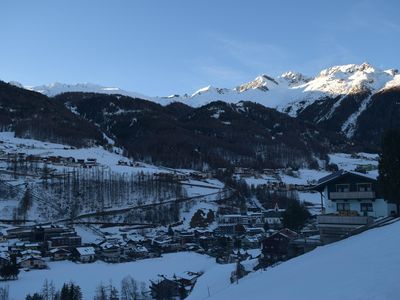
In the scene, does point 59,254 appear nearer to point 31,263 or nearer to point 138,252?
point 31,263

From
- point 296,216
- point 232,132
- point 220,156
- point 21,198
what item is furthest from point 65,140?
point 296,216

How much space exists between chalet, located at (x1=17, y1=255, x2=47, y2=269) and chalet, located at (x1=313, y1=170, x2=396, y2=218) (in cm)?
2953

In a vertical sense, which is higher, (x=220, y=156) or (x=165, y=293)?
(x=220, y=156)

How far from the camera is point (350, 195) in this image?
2264 centimetres

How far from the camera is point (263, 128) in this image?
18950 centimetres

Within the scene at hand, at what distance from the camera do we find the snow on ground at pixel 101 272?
33.6m

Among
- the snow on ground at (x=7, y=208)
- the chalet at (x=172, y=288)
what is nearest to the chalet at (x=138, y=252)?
the chalet at (x=172, y=288)

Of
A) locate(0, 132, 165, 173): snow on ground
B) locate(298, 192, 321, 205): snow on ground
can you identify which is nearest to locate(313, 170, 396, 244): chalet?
locate(298, 192, 321, 205): snow on ground

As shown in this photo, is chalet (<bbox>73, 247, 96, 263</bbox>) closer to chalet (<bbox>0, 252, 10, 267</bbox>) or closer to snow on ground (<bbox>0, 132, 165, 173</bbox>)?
chalet (<bbox>0, 252, 10, 267</bbox>)

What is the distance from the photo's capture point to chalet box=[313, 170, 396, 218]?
22234 millimetres

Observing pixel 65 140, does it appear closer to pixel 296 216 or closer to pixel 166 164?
pixel 166 164

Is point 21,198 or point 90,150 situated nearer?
point 21,198

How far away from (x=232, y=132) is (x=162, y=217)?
109018 mm

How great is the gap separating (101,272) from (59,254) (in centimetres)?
1070
